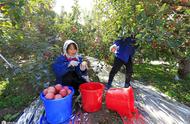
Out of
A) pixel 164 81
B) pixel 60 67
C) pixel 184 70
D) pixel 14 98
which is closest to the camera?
pixel 60 67

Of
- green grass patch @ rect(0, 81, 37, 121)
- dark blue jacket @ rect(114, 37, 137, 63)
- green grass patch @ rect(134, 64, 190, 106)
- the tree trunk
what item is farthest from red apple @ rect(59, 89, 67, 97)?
the tree trunk

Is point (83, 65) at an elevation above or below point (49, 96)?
above

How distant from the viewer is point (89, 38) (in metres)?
4.31

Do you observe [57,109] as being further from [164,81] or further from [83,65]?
[164,81]

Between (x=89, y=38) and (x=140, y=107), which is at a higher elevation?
(x=89, y=38)

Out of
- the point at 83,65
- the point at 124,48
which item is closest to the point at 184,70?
the point at 124,48

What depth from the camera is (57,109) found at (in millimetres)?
2955

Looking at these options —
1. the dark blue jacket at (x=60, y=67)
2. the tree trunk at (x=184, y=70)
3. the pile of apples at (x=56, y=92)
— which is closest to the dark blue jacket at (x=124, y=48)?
the dark blue jacket at (x=60, y=67)

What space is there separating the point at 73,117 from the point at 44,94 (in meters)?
0.48

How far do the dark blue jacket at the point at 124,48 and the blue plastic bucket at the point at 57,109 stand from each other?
4.00ft

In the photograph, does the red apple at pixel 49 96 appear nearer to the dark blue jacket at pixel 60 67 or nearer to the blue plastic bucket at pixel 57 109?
the blue plastic bucket at pixel 57 109

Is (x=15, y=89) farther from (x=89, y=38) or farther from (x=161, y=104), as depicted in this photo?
(x=161, y=104)

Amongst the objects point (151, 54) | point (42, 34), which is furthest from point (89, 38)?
point (151, 54)

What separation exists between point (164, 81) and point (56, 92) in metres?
3.08
